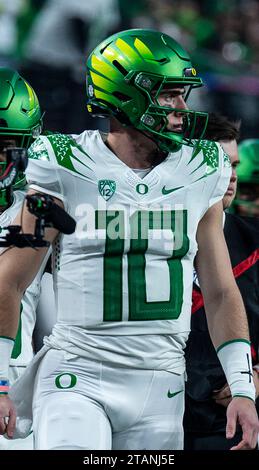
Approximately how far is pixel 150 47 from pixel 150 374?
1.12m

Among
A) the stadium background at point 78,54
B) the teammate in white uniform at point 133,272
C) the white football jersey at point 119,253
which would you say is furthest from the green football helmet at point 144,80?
the stadium background at point 78,54

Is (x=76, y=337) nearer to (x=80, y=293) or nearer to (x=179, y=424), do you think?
(x=80, y=293)

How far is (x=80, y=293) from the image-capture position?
3869 millimetres

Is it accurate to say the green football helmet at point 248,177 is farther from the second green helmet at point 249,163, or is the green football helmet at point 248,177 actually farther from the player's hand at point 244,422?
the player's hand at point 244,422

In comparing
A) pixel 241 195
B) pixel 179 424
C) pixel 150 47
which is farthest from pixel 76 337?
pixel 241 195

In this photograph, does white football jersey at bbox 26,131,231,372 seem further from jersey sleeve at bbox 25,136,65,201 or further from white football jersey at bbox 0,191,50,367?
white football jersey at bbox 0,191,50,367

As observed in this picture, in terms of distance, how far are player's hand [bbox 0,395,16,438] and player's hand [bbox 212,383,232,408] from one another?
4.17 feet

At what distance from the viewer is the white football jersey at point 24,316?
475 centimetres

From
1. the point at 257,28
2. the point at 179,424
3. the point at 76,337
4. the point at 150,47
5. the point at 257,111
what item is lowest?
the point at 179,424

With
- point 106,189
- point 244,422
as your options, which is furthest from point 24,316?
point 244,422

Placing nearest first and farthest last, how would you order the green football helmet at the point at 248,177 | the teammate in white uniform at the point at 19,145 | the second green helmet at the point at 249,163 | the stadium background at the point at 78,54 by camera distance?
the teammate in white uniform at the point at 19,145 < the green football helmet at the point at 248,177 < the second green helmet at the point at 249,163 < the stadium background at the point at 78,54

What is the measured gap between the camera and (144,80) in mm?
4066

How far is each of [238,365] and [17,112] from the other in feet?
5.48

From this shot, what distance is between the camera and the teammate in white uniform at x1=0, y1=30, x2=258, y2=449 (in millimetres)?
3805
